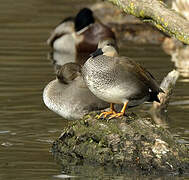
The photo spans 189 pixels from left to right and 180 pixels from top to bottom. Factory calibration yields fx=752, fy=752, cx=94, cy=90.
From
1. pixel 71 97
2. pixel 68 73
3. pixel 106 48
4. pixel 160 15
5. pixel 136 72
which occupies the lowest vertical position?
pixel 71 97

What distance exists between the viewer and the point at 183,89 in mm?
13352

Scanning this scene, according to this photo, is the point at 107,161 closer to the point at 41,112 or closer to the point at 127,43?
the point at 41,112

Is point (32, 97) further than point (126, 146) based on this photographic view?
Yes

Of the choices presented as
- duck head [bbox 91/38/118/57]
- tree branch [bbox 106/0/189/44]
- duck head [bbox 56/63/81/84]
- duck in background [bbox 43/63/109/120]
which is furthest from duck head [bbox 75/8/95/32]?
tree branch [bbox 106/0/189/44]

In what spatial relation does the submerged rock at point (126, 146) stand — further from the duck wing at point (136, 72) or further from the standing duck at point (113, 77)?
the duck wing at point (136, 72)

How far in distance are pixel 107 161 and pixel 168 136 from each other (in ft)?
2.47

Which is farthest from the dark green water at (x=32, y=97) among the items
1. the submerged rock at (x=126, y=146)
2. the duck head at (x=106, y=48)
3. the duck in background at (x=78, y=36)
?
the duck head at (x=106, y=48)

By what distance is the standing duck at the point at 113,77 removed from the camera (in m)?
8.34

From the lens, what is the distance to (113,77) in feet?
27.6

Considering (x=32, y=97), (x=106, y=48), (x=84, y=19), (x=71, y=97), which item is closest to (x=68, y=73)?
(x=71, y=97)

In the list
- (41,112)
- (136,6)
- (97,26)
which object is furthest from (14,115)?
(97,26)

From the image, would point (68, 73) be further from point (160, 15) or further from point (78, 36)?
point (78, 36)

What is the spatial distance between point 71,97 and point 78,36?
33.3ft

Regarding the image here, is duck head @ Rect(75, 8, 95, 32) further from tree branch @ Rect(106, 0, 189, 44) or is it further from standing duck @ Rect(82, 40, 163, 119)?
tree branch @ Rect(106, 0, 189, 44)
